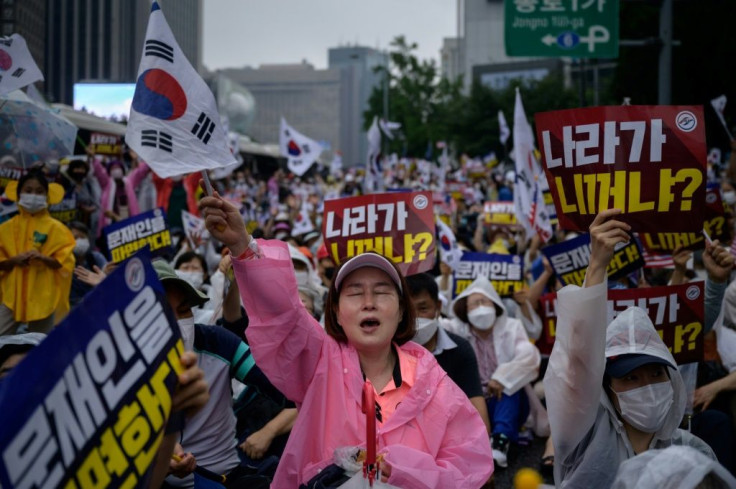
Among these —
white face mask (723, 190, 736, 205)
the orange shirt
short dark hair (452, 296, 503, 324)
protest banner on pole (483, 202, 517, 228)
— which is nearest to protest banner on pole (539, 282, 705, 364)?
the orange shirt

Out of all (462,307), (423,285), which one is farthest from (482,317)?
(423,285)

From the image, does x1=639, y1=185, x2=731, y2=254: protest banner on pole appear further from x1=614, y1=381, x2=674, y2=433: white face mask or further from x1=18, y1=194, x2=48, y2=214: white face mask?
x1=18, y1=194, x2=48, y2=214: white face mask

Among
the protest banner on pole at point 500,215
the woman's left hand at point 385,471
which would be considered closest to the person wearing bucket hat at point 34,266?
the woman's left hand at point 385,471

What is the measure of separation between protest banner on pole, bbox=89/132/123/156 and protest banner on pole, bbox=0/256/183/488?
13431 mm

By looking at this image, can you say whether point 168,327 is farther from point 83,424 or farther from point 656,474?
point 656,474

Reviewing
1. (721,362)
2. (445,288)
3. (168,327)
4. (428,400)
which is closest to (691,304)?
(721,362)

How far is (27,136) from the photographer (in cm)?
769

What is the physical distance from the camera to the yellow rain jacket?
7402mm

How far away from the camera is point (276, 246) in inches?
113

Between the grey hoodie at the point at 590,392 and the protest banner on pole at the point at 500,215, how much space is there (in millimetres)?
11089

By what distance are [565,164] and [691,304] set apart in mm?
1371

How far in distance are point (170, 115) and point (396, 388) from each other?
158cm

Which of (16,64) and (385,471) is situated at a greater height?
(16,64)

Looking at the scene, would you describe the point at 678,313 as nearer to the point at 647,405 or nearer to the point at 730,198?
the point at 647,405
